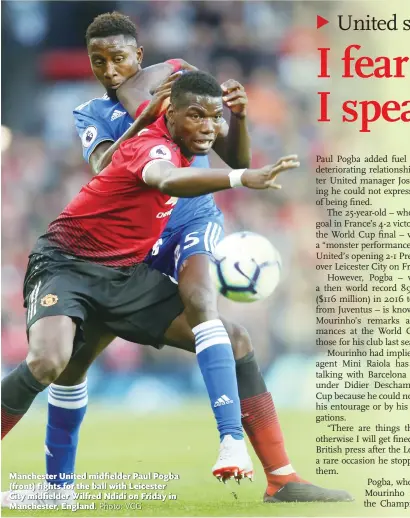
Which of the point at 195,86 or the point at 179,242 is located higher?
the point at 195,86

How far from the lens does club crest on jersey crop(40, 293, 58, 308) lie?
5.12m

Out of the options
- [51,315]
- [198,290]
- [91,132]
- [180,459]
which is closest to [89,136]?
[91,132]

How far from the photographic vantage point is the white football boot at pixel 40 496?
217 inches

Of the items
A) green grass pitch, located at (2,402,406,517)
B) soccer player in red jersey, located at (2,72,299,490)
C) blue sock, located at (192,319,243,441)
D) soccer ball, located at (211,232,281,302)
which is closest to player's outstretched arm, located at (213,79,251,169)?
soccer player in red jersey, located at (2,72,299,490)

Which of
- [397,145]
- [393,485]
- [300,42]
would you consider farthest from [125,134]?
[300,42]

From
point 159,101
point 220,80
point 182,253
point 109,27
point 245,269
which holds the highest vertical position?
point 220,80

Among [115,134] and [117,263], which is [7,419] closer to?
[117,263]

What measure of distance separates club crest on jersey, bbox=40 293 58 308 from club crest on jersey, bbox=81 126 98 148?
56.5 inches

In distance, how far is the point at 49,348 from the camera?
4.96m

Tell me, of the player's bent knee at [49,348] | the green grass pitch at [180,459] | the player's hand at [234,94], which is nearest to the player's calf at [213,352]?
the green grass pitch at [180,459]

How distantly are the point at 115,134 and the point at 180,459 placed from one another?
9.40 feet

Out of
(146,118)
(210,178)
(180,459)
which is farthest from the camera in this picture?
(180,459)

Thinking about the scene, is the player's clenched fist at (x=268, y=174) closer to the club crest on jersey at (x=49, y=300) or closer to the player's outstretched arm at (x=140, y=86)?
the club crest on jersey at (x=49, y=300)

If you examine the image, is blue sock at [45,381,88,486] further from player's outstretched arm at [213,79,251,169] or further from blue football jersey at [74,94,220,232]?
player's outstretched arm at [213,79,251,169]
